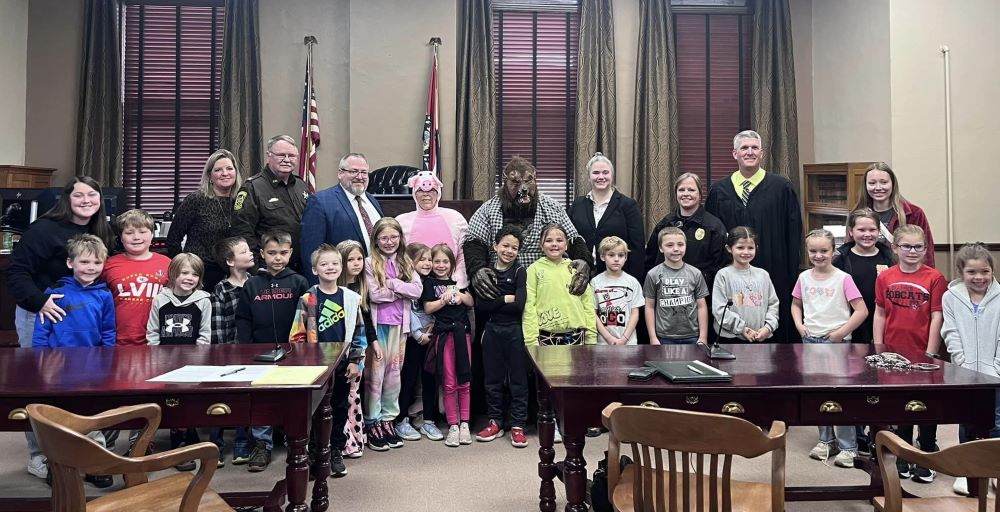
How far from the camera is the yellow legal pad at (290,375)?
2467 mm

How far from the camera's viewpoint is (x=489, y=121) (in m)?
7.26

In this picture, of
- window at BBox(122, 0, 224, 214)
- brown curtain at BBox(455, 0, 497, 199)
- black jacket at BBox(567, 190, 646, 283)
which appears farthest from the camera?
window at BBox(122, 0, 224, 214)

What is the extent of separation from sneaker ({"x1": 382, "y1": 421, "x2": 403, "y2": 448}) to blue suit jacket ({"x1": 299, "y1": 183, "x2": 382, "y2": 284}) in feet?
3.05

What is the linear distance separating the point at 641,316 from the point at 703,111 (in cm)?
394

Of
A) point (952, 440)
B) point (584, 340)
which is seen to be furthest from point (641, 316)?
point (952, 440)

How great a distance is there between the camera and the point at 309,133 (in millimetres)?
6770

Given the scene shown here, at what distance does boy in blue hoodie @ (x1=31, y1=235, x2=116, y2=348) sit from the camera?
3.63 metres

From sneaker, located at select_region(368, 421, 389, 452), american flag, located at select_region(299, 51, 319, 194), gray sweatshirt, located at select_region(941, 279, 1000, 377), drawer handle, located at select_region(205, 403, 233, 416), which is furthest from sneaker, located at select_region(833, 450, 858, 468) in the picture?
american flag, located at select_region(299, 51, 319, 194)

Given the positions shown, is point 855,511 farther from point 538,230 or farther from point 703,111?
point 703,111

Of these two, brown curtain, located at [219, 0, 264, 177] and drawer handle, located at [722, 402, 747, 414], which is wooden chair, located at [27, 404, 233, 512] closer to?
drawer handle, located at [722, 402, 747, 414]

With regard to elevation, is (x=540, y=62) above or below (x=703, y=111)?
above

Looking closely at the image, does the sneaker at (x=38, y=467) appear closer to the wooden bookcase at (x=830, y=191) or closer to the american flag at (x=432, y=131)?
the american flag at (x=432, y=131)

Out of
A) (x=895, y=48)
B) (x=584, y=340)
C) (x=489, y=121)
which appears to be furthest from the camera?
(x=489, y=121)

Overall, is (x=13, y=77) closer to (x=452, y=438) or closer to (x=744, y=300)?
(x=452, y=438)
